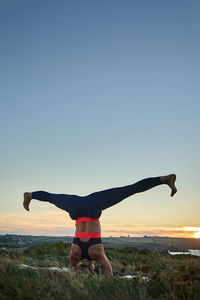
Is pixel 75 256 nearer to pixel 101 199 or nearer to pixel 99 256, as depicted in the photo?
pixel 99 256

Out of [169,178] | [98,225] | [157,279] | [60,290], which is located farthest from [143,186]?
[60,290]

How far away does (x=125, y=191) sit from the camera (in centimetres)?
764

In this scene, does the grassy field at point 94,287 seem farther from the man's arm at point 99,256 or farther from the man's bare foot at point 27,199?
the man's bare foot at point 27,199

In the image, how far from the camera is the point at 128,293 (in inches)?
201

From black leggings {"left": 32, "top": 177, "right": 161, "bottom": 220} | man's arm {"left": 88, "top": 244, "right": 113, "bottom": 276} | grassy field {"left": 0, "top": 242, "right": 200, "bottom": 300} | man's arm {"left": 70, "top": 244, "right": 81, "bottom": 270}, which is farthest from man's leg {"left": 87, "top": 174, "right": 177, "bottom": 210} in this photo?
grassy field {"left": 0, "top": 242, "right": 200, "bottom": 300}

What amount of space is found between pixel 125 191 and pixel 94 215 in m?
0.93

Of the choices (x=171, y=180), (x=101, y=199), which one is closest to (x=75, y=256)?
(x=101, y=199)

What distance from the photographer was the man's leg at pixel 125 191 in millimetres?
7531

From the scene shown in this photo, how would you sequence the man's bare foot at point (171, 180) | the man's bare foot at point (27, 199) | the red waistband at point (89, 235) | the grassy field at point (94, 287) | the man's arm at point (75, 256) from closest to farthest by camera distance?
1. the grassy field at point (94, 287)
2. the man's bare foot at point (171, 180)
3. the red waistband at point (89, 235)
4. the man's arm at point (75, 256)
5. the man's bare foot at point (27, 199)

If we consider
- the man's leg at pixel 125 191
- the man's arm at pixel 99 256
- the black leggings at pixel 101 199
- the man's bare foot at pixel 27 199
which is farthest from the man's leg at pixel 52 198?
the man's arm at pixel 99 256

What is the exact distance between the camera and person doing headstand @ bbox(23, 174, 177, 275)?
7.55 m

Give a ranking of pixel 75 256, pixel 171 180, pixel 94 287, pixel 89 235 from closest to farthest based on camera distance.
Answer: pixel 94 287 < pixel 171 180 < pixel 89 235 < pixel 75 256

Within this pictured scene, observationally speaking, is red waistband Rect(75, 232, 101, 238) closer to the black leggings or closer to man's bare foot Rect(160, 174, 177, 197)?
the black leggings

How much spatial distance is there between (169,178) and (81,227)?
240 centimetres
